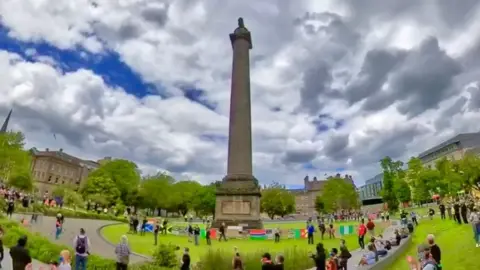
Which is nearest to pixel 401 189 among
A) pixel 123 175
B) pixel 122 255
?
pixel 123 175

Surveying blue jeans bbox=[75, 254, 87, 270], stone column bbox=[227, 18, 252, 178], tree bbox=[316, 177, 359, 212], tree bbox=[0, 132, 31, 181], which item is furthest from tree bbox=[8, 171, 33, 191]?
tree bbox=[316, 177, 359, 212]

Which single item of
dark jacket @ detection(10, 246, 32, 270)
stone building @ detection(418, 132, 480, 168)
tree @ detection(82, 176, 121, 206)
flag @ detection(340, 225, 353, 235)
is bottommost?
dark jacket @ detection(10, 246, 32, 270)

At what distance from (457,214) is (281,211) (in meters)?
81.4

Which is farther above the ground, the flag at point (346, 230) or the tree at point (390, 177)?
the tree at point (390, 177)

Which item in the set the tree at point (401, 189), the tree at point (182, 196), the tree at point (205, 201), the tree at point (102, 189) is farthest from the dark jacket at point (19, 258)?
the tree at point (205, 201)

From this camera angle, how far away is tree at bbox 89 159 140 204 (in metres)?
88.9

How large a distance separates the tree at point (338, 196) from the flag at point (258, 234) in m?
76.8

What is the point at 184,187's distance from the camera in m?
111

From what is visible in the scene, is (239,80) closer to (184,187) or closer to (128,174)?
(128,174)

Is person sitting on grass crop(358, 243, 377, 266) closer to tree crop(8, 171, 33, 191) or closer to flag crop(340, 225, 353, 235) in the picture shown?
flag crop(340, 225, 353, 235)

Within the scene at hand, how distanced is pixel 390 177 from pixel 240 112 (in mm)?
45450

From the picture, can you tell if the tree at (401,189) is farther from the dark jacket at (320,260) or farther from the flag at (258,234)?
the dark jacket at (320,260)

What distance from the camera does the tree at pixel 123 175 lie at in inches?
3501

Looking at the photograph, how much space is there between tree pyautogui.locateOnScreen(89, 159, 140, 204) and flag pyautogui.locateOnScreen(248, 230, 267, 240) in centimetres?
6299
